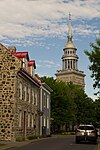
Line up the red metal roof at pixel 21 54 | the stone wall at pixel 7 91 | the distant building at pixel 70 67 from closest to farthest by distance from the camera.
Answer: the stone wall at pixel 7 91, the red metal roof at pixel 21 54, the distant building at pixel 70 67

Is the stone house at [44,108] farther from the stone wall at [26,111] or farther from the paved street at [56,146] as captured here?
the paved street at [56,146]

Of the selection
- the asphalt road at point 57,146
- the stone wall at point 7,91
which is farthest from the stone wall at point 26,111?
the asphalt road at point 57,146

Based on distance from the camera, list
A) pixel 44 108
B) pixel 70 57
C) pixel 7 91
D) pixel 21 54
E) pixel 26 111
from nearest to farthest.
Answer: pixel 7 91 < pixel 21 54 < pixel 26 111 < pixel 44 108 < pixel 70 57

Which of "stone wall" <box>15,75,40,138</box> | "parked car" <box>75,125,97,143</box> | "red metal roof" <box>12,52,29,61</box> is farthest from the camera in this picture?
"red metal roof" <box>12,52,29,61</box>

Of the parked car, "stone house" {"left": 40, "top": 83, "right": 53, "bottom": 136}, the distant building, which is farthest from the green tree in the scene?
the distant building

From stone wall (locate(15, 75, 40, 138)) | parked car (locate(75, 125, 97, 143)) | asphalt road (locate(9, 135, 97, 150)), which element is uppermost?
stone wall (locate(15, 75, 40, 138))

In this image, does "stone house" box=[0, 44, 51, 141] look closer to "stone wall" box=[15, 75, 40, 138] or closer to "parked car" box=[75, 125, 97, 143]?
"stone wall" box=[15, 75, 40, 138]

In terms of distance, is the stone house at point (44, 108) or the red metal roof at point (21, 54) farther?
the stone house at point (44, 108)

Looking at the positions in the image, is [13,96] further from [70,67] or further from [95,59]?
[70,67]

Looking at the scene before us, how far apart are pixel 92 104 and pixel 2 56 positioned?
64694 millimetres

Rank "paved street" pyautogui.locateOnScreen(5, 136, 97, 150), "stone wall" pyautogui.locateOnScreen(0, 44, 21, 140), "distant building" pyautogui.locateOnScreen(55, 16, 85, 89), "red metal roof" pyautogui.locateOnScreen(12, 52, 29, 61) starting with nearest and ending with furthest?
1. "paved street" pyautogui.locateOnScreen(5, 136, 97, 150)
2. "stone wall" pyautogui.locateOnScreen(0, 44, 21, 140)
3. "red metal roof" pyautogui.locateOnScreen(12, 52, 29, 61)
4. "distant building" pyautogui.locateOnScreen(55, 16, 85, 89)

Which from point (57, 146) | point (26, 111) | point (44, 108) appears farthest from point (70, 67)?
point (57, 146)

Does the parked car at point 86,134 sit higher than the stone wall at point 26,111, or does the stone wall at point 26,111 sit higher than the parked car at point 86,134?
the stone wall at point 26,111

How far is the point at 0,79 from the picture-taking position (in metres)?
35.3
